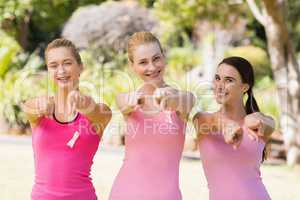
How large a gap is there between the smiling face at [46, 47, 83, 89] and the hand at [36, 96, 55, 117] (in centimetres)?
11

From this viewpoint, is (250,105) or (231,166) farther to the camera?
(250,105)

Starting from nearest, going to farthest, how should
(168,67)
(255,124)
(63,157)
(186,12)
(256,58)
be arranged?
(255,124)
(63,157)
(186,12)
(168,67)
(256,58)

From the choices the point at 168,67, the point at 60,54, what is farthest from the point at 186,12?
the point at 60,54

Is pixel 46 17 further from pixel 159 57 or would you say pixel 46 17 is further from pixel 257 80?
pixel 159 57

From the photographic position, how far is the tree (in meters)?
10.8

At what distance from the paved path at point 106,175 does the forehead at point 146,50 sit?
420 cm

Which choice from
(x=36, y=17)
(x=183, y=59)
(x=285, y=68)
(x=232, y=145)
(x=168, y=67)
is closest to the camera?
(x=232, y=145)

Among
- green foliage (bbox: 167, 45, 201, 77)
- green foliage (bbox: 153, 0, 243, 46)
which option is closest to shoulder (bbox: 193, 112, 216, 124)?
green foliage (bbox: 153, 0, 243, 46)

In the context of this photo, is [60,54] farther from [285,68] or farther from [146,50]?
[285,68]

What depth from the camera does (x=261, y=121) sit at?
3.18 m

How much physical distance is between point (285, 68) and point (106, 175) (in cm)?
416

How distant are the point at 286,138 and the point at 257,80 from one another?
847cm

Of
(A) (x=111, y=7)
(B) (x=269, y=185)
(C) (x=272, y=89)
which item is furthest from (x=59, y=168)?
(A) (x=111, y=7)

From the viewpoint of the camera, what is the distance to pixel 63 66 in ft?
11.3
